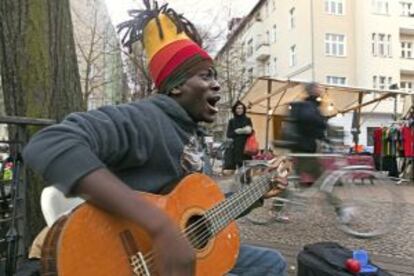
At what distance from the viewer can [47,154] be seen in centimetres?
156

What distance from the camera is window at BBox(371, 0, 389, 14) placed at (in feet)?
138

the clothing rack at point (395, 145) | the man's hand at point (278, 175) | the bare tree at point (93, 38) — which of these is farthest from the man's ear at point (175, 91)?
the bare tree at point (93, 38)

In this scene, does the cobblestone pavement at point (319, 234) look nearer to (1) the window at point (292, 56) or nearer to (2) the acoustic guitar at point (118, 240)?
(2) the acoustic guitar at point (118, 240)

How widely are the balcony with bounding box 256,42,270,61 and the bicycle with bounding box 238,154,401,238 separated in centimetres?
4299

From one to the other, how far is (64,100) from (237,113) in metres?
6.28

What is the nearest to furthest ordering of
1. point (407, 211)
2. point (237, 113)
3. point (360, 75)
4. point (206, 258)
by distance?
point (206, 258) → point (407, 211) → point (237, 113) → point (360, 75)

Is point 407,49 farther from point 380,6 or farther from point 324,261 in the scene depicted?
point 324,261

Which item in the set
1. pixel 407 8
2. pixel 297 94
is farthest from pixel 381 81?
pixel 297 94

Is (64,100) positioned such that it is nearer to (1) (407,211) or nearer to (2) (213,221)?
(2) (213,221)

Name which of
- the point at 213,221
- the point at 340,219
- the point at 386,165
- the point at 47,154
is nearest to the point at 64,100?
the point at 213,221

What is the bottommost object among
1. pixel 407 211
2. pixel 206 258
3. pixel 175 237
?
pixel 407 211

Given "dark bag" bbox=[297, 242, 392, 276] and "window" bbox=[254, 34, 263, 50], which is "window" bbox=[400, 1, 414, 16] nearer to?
"window" bbox=[254, 34, 263, 50]

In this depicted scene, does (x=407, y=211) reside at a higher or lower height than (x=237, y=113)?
lower

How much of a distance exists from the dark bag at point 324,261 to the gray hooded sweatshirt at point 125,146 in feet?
5.65
